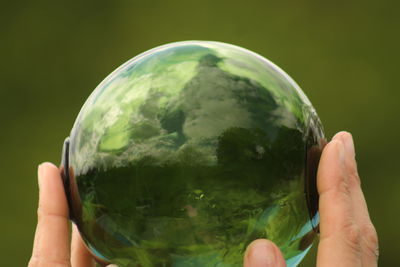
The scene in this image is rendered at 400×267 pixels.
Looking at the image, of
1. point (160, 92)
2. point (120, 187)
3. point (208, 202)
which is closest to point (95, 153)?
point (120, 187)

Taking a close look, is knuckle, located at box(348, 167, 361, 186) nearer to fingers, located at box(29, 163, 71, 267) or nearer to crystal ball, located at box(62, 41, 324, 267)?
crystal ball, located at box(62, 41, 324, 267)

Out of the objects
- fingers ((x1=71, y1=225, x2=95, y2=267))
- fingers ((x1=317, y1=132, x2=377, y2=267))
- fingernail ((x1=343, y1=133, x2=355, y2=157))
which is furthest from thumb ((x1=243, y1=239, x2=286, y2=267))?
fingers ((x1=71, y1=225, x2=95, y2=267))

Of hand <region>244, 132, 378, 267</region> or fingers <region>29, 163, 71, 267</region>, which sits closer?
hand <region>244, 132, 378, 267</region>

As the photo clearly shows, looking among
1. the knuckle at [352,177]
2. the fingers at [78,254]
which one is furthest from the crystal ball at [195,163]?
the fingers at [78,254]

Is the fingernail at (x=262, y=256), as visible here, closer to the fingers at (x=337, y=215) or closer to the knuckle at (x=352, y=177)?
the fingers at (x=337, y=215)

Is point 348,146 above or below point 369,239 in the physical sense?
above

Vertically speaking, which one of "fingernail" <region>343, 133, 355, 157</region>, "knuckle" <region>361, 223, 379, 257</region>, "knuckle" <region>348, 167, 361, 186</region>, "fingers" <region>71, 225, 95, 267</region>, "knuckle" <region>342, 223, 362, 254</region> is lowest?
"fingers" <region>71, 225, 95, 267</region>

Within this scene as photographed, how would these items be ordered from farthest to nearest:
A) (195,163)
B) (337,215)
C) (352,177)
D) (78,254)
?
→ (78,254)
(352,177)
(337,215)
(195,163)

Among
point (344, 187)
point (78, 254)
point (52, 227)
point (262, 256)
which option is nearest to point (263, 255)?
point (262, 256)

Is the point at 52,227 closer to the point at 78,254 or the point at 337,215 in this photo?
the point at 78,254
